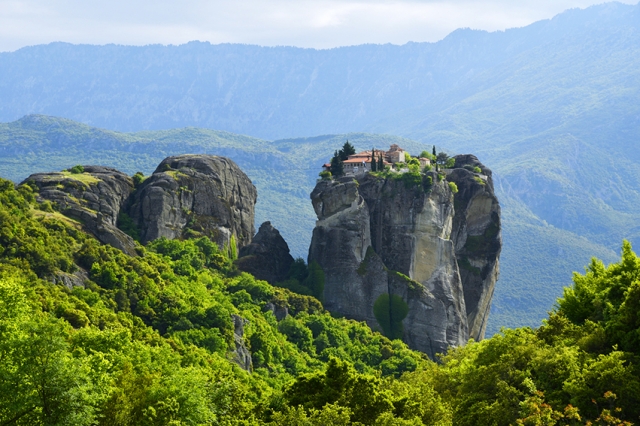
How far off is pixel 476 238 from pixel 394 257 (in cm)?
1249

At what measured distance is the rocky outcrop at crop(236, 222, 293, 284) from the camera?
113188mm

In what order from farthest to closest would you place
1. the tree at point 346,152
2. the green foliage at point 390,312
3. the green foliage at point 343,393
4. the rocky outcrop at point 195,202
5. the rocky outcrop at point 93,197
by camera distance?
the tree at point 346,152
the green foliage at point 390,312
the rocky outcrop at point 195,202
the rocky outcrop at point 93,197
the green foliage at point 343,393

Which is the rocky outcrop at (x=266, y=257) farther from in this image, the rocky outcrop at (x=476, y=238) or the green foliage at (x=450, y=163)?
the green foliage at (x=450, y=163)

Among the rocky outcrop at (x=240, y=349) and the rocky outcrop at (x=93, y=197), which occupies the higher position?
the rocky outcrop at (x=93, y=197)

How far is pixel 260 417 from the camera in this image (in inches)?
2021

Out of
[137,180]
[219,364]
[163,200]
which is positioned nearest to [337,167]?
[163,200]

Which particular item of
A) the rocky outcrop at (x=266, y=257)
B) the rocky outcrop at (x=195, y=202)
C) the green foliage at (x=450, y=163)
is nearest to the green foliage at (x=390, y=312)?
the rocky outcrop at (x=266, y=257)

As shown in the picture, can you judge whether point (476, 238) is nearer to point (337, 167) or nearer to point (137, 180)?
point (337, 167)

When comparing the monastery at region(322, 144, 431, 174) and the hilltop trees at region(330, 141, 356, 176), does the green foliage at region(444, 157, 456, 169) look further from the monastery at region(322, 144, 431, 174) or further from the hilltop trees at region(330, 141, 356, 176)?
the hilltop trees at region(330, 141, 356, 176)

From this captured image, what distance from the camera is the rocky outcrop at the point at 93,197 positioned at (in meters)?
95.4

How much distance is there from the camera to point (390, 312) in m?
111

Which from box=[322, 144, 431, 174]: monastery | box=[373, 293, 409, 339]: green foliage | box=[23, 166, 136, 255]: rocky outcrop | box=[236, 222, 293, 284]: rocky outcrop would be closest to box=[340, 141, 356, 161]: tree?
box=[322, 144, 431, 174]: monastery

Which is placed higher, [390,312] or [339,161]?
[339,161]

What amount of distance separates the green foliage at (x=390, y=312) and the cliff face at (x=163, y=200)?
17263 millimetres
